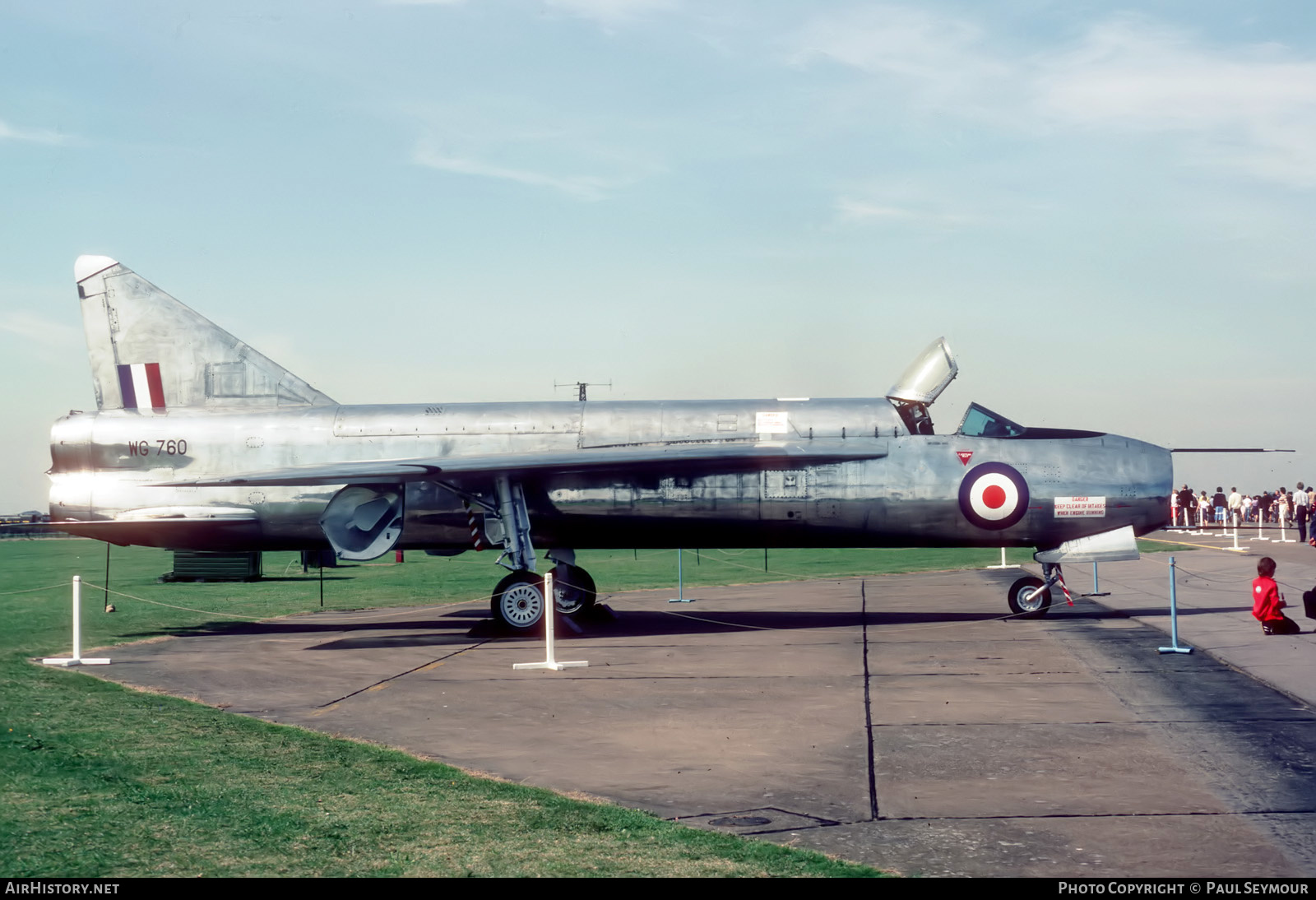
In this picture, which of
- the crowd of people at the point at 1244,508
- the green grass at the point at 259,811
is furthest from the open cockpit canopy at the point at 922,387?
the crowd of people at the point at 1244,508

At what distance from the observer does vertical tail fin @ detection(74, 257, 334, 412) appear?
18.4 metres

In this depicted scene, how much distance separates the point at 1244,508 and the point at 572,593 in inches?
2334

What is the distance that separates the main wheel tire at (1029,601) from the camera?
17.2 m

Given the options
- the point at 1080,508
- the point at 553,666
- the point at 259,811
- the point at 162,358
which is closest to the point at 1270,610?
the point at 1080,508

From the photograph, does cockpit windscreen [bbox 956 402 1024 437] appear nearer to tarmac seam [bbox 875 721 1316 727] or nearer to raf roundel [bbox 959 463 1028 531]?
raf roundel [bbox 959 463 1028 531]

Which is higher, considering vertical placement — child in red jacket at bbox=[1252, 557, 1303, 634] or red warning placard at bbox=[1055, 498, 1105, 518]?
red warning placard at bbox=[1055, 498, 1105, 518]

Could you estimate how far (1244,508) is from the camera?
66375 millimetres

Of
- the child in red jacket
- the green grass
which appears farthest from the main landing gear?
the child in red jacket

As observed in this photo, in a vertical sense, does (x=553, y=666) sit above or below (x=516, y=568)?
below

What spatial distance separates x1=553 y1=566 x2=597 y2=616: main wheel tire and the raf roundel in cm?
590

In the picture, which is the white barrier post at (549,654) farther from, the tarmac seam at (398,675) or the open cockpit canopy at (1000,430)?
the open cockpit canopy at (1000,430)

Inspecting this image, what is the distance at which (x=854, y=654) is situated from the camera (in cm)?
1367

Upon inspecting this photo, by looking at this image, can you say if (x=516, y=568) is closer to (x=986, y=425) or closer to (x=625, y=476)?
(x=625, y=476)

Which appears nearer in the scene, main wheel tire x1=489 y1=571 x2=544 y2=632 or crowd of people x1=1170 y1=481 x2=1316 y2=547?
main wheel tire x1=489 y1=571 x2=544 y2=632
